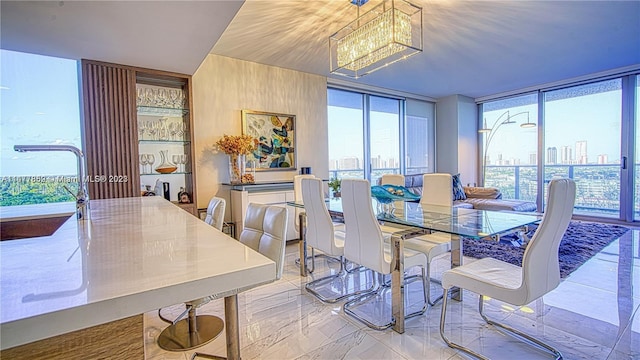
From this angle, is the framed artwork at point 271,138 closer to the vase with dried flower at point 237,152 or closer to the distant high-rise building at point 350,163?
the vase with dried flower at point 237,152

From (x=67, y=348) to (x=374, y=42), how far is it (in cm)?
281

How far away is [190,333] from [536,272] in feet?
7.01

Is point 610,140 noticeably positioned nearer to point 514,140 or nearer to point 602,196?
point 602,196

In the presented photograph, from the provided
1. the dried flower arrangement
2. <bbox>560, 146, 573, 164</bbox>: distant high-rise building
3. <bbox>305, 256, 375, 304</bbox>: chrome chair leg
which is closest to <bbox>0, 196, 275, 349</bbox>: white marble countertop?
<bbox>305, 256, 375, 304</bbox>: chrome chair leg

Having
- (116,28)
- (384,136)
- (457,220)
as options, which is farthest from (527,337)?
(384,136)

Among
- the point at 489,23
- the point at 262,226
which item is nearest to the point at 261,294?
the point at 262,226

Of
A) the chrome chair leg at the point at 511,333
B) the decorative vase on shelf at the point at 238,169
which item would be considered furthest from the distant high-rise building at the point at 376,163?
the chrome chair leg at the point at 511,333

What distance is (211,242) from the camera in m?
1.00

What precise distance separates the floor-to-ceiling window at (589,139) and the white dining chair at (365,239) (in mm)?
5398

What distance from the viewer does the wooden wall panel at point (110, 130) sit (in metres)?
2.91

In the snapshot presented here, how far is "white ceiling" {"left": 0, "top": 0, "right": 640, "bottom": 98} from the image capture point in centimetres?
214

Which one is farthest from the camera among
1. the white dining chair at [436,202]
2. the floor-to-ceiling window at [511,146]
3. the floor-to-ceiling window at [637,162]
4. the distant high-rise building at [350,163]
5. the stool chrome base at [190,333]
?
the floor-to-ceiling window at [511,146]

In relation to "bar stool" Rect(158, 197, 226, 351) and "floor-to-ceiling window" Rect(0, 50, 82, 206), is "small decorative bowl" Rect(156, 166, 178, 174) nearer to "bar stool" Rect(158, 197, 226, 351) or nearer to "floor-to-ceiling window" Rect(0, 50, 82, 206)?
"floor-to-ceiling window" Rect(0, 50, 82, 206)

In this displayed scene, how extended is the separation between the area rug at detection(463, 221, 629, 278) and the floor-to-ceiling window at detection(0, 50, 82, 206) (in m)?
4.60
